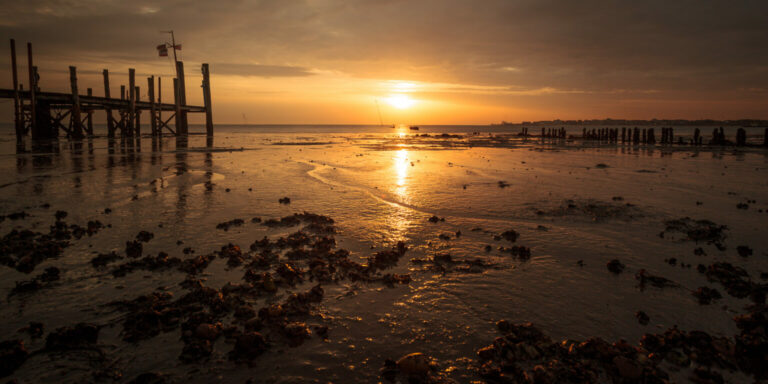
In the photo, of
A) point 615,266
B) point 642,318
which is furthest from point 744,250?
point 642,318

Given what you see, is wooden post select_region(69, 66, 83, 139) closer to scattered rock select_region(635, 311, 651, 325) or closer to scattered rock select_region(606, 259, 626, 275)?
scattered rock select_region(606, 259, 626, 275)

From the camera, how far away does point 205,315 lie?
4.82 m

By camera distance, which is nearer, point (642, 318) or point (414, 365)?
point (414, 365)

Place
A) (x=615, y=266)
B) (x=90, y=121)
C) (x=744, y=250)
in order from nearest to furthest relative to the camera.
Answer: (x=615, y=266), (x=744, y=250), (x=90, y=121)

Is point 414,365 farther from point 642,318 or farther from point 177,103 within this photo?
point 177,103

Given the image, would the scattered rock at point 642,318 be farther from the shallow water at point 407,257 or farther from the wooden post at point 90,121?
the wooden post at point 90,121

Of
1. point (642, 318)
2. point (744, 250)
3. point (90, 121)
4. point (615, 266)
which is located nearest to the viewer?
point (642, 318)

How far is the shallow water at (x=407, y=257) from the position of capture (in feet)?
13.8

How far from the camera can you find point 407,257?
731 cm

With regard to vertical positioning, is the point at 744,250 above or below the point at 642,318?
above

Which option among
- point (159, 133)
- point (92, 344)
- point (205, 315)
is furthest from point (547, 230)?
point (159, 133)

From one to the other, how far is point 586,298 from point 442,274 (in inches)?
90.4

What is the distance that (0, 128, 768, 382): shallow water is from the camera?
4.20 metres

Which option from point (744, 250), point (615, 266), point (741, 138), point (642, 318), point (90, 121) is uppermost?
point (90, 121)
